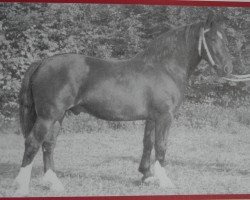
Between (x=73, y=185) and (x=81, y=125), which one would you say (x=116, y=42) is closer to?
(x=81, y=125)

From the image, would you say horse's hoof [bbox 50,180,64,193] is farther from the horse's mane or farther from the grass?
the horse's mane

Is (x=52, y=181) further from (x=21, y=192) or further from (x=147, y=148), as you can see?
(x=147, y=148)

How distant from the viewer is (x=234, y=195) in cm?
294

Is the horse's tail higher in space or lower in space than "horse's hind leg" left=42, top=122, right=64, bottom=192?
higher

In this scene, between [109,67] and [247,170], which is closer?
[109,67]

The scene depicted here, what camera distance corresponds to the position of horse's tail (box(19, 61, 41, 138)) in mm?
2686

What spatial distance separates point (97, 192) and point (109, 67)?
0.88m

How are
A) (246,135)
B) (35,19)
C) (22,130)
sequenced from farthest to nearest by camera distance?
(246,135) < (35,19) < (22,130)

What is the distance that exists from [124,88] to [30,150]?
77 centimetres

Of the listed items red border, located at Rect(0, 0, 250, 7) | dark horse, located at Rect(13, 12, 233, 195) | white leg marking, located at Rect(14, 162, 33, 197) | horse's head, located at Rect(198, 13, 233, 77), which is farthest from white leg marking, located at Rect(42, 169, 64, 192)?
horse's head, located at Rect(198, 13, 233, 77)

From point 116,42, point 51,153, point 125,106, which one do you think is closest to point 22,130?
point 51,153

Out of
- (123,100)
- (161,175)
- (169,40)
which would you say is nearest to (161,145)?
(161,175)

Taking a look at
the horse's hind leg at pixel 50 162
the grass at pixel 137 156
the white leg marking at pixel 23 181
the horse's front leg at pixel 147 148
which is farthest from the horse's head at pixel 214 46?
the white leg marking at pixel 23 181

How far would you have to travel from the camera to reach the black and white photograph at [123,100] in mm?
2721
